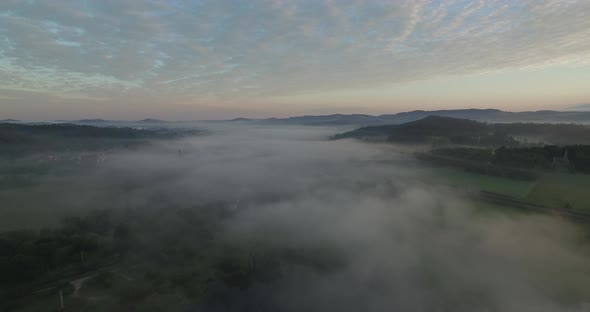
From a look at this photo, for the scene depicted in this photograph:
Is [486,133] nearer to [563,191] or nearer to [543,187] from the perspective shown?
[543,187]

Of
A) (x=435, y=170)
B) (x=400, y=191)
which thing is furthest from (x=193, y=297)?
(x=435, y=170)

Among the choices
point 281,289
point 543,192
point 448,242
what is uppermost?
point 543,192

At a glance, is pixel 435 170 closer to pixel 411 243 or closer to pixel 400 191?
pixel 400 191

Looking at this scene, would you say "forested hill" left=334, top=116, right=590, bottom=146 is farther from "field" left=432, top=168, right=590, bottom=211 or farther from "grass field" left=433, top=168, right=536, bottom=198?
"grass field" left=433, top=168, right=536, bottom=198

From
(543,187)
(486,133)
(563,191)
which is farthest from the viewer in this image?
(486,133)

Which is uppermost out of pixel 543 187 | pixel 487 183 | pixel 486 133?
pixel 486 133

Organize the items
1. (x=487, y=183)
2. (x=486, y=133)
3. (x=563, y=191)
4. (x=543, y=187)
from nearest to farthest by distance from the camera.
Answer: (x=563, y=191) < (x=543, y=187) < (x=487, y=183) < (x=486, y=133)

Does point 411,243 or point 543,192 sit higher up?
point 543,192

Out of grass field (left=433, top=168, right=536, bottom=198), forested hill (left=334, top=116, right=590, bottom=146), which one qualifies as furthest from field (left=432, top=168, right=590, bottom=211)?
forested hill (left=334, top=116, right=590, bottom=146)

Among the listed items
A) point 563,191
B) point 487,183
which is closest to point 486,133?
point 487,183
